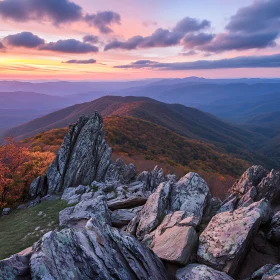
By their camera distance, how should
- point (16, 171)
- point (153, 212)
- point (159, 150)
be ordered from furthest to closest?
point (159, 150) < point (16, 171) < point (153, 212)

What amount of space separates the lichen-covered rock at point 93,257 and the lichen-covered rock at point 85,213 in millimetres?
7617

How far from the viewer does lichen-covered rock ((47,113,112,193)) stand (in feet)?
119

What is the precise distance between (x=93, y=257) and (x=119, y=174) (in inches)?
1113

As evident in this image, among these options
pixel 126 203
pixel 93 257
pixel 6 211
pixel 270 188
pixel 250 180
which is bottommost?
pixel 6 211

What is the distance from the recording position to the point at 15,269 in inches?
355

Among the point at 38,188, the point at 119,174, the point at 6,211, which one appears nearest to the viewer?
the point at 6,211

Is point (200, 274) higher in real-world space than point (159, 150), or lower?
higher

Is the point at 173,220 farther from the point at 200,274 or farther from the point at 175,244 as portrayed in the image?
the point at 200,274

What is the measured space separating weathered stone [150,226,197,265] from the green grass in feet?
40.5

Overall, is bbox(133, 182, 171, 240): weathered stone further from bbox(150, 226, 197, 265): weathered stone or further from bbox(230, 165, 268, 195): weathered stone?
bbox(230, 165, 268, 195): weathered stone

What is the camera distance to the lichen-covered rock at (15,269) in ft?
28.7

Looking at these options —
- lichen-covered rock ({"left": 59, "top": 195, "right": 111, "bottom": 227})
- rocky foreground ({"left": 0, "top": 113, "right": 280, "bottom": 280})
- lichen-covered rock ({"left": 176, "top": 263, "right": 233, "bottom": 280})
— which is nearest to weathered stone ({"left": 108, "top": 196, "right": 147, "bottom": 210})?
rocky foreground ({"left": 0, "top": 113, "right": 280, "bottom": 280})

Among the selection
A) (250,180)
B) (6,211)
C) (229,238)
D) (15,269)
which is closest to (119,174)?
(6,211)

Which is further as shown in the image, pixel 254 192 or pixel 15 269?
pixel 254 192
